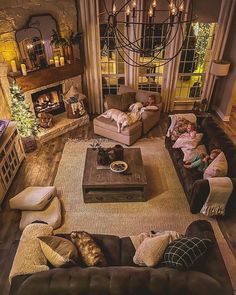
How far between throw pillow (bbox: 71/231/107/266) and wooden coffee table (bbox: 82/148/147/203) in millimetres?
1097

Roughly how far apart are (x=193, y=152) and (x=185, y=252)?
207 cm

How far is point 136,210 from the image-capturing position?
3.61m

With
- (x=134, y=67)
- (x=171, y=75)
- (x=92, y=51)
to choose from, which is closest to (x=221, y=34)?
(x=171, y=75)

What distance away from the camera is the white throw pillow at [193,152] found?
381 centimetres

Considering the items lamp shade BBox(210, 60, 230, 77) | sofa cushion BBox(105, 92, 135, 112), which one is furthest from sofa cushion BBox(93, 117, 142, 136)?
lamp shade BBox(210, 60, 230, 77)

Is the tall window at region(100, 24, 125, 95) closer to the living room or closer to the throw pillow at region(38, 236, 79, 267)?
the living room

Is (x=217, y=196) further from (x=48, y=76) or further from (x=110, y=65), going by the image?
(x=110, y=65)

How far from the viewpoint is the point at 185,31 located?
17.8 feet

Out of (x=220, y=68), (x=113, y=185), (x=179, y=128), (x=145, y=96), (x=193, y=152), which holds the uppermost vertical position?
(x=220, y=68)

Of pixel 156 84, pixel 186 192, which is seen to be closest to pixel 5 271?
pixel 186 192

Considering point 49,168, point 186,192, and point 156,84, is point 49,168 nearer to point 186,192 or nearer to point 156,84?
point 186,192

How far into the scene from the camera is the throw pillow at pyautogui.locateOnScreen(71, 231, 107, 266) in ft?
7.43

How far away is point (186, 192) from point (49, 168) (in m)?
2.50

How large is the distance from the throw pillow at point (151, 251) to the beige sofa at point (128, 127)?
8.96 feet
